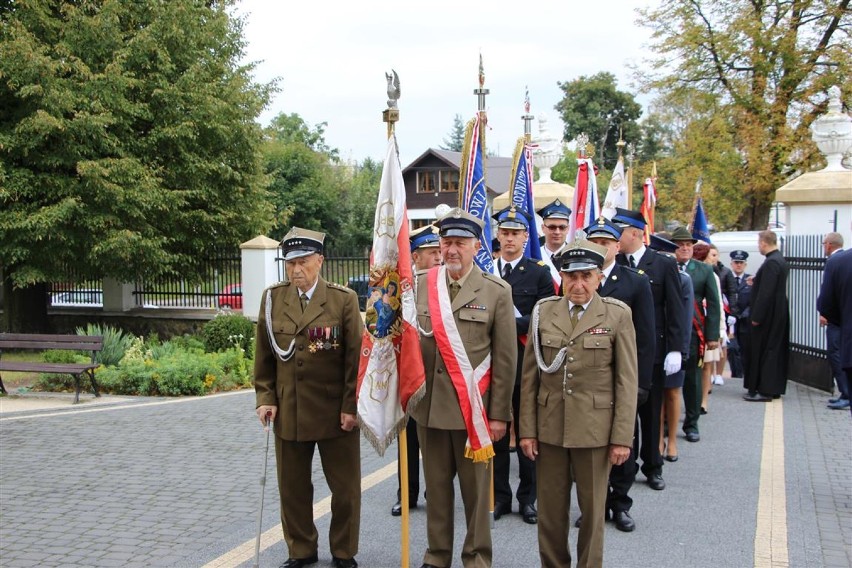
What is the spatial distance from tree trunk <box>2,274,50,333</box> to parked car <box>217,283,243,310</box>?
4.29m

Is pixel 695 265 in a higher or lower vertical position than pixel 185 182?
lower

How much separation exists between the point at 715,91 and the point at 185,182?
54.1 feet

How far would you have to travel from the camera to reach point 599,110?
56031 millimetres

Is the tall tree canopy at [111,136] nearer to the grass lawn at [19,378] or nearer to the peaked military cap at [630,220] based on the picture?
the grass lawn at [19,378]

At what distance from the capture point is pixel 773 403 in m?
11.2

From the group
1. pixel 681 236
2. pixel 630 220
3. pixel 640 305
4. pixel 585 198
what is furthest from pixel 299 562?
pixel 681 236

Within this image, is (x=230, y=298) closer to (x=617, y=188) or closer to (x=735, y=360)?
(x=617, y=188)

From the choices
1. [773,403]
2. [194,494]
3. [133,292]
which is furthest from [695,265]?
[133,292]

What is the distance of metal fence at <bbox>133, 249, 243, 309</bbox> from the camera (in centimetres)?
1920

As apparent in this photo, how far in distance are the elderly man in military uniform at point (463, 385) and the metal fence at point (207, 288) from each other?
14.4m

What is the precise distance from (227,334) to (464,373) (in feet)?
36.2

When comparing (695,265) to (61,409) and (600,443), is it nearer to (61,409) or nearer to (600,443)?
(600,443)

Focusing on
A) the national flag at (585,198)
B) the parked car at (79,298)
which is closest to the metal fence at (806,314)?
the national flag at (585,198)

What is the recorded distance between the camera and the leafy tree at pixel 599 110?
183 ft
